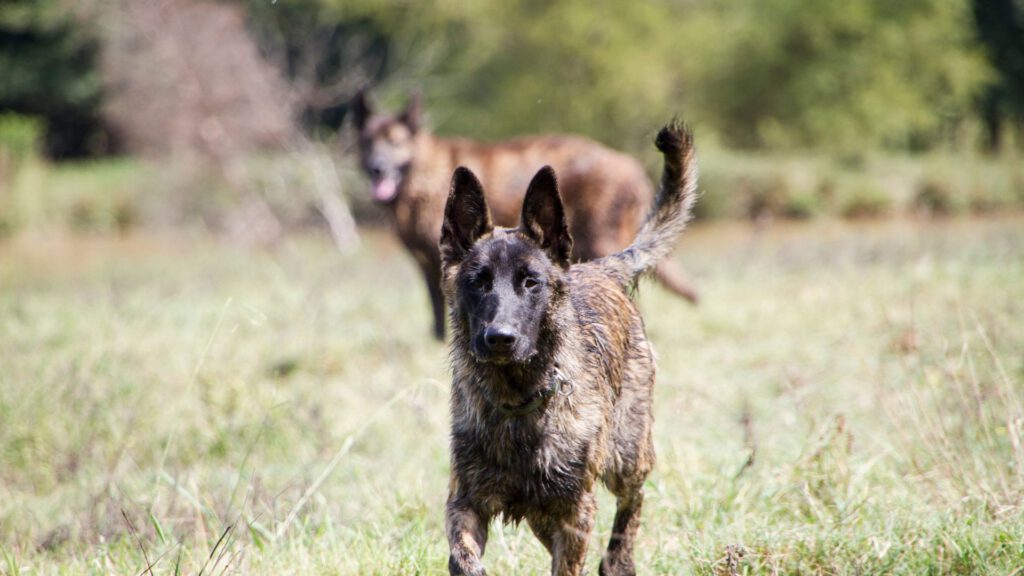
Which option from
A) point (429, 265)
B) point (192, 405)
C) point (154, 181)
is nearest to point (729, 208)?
point (154, 181)

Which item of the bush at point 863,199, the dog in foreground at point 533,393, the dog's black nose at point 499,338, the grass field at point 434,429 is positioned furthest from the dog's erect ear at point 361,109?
the bush at point 863,199

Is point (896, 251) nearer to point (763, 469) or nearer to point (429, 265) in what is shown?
point (429, 265)

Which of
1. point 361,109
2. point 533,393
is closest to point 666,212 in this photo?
point 533,393

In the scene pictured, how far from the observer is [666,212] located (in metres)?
4.85

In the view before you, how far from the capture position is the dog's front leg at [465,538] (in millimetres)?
3213

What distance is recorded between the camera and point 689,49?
102 ft

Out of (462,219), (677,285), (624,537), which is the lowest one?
(677,285)

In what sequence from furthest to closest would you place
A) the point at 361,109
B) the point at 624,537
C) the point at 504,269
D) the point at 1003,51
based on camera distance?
the point at 1003,51 → the point at 361,109 → the point at 624,537 → the point at 504,269

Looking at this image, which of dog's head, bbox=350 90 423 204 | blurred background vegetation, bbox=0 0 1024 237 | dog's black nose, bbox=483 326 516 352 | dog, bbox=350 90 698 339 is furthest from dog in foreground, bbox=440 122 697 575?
blurred background vegetation, bbox=0 0 1024 237

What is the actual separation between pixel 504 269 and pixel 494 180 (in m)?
6.02

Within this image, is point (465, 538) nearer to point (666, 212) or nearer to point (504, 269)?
point (504, 269)

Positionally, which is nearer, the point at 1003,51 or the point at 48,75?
the point at 1003,51

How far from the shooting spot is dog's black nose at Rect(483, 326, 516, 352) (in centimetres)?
332

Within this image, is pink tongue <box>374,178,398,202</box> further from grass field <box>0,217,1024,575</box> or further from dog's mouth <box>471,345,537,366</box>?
dog's mouth <box>471,345,537,366</box>
